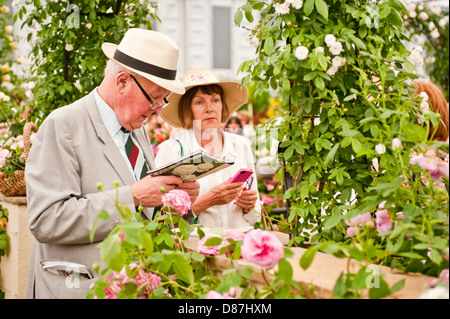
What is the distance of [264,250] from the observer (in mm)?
1087

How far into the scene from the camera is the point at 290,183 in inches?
79.0

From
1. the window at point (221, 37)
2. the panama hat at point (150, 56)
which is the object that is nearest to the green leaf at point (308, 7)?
the panama hat at point (150, 56)

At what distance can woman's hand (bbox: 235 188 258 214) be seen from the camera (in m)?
2.63

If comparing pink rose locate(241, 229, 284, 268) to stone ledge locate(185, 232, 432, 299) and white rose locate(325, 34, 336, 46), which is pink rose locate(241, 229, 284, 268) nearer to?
stone ledge locate(185, 232, 432, 299)

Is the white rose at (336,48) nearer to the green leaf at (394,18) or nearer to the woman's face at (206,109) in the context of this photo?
the green leaf at (394,18)

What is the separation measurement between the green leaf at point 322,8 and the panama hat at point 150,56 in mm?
652

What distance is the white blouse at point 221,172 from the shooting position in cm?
269

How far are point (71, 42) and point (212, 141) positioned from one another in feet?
3.80

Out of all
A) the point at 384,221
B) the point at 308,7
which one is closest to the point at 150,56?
the point at 308,7

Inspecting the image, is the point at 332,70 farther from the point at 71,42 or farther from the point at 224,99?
the point at 71,42
